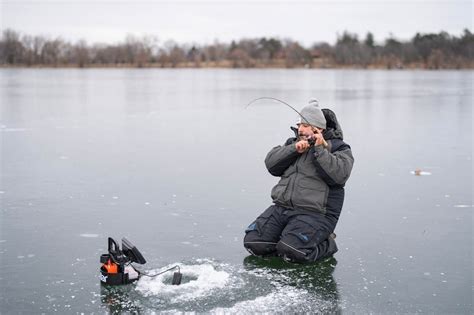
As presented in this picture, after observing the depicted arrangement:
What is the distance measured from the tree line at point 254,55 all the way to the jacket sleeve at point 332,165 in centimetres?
6375

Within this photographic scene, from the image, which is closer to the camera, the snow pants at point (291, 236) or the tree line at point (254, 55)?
the snow pants at point (291, 236)

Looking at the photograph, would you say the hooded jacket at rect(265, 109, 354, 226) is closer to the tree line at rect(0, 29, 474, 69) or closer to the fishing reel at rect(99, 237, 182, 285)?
the fishing reel at rect(99, 237, 182, 285)

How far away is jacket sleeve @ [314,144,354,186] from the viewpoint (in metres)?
4.65

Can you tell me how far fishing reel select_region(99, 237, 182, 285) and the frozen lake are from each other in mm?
71

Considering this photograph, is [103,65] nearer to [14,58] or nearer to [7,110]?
[14,58]

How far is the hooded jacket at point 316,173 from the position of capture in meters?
4.70

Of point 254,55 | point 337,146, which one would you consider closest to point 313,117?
point 337,146

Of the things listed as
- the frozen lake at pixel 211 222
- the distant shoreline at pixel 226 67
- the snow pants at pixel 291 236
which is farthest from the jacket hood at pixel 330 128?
the distant shoreline at pixel 226 67

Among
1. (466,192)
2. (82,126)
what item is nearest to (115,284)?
(466,192)

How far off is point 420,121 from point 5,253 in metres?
11.2

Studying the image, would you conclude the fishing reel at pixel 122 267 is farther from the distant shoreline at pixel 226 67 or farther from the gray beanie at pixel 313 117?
the distant shoreline at pixel 226 67

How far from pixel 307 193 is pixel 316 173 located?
17cm

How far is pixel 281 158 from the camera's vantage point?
489 cm

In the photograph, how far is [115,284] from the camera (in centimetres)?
411
